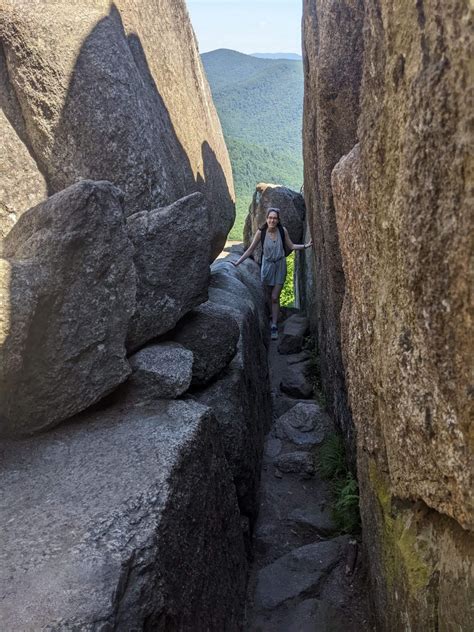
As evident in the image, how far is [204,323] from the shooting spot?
15.0ft

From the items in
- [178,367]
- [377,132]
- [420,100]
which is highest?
[420,100]

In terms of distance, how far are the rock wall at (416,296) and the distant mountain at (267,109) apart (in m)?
30.7

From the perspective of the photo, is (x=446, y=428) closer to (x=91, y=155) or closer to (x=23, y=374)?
(x=23, y=374)

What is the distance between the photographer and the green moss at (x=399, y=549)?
106 inches

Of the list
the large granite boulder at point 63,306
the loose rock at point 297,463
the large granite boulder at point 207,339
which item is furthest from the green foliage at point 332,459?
the large granite boulder at point 63,306

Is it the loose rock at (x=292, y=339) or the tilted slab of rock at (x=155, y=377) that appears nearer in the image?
the tilted slab of rock at (x=155, y=377)

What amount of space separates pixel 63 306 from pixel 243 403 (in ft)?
6.56

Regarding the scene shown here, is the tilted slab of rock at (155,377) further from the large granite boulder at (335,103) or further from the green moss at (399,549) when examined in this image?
the large granite boulder at (335,103)

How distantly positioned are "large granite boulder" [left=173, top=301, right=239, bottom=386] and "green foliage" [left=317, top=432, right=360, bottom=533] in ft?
4.98

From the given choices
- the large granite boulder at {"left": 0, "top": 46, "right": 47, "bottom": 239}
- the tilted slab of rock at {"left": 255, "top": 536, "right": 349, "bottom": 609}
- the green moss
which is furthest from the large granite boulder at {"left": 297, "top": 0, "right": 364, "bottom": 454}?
the large granite boulder at {"left": 0, "top": 46, "right": 47, "bottom": 239}

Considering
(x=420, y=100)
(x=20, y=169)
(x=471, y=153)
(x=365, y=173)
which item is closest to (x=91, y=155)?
(x=20, y=169)

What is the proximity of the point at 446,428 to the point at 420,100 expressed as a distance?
4.04ft

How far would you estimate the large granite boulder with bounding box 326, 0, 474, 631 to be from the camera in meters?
1.90

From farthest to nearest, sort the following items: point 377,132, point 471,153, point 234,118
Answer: point 234,118
point 377,132
point 471,153
